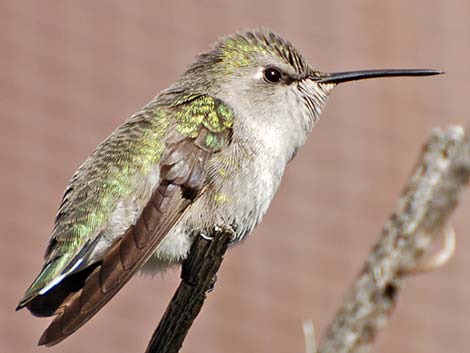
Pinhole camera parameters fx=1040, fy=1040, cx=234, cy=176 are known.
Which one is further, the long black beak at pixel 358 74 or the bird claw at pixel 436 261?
the long black beak at pixel 358 74

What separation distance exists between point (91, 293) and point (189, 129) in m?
0.69

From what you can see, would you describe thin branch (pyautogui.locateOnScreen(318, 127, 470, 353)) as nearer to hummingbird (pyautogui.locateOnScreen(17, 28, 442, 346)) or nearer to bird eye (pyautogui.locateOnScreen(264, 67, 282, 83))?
hummingbird (pyautogui.locateOnScreen(17, 28, 442, 346))

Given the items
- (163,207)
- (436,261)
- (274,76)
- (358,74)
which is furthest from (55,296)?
(358,74)

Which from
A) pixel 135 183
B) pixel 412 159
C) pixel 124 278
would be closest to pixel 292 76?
pixel 135 183

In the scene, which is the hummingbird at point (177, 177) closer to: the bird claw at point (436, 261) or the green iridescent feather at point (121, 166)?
the green iridescent feather at point (121, 166)

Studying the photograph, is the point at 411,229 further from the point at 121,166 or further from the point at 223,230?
the point at 121,166

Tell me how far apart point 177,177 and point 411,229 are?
2.48 ft

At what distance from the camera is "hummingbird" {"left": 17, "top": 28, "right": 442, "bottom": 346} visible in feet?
10.1

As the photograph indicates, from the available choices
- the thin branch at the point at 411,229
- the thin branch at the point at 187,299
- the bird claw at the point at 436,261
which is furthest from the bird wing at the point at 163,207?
the bird claw at the point at 436,261

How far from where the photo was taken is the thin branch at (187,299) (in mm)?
2717

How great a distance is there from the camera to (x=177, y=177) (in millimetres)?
3189

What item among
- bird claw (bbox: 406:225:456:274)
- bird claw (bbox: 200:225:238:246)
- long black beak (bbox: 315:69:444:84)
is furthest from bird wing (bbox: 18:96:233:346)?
bird claw (bbox: 406:225:456:274)

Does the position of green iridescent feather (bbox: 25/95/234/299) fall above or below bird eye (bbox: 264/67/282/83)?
below

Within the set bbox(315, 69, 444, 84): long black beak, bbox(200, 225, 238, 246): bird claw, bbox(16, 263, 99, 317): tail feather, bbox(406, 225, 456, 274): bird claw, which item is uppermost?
bbox(315, 69, 444, 84): long black beak
